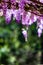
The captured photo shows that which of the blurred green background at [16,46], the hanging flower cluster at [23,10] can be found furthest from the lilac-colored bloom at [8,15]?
the blurred green background at [16,46]

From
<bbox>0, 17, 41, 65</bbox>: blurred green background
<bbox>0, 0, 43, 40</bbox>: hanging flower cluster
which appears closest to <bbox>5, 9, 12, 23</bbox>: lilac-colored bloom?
<bbox>0, 0, 43, 40</bbox>: hanging flower cluster

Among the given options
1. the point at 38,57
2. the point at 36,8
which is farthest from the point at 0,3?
the point at 38,57

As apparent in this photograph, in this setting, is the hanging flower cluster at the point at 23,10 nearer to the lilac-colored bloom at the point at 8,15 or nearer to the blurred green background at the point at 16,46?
the lilac-colored bloom at the point at 8,15

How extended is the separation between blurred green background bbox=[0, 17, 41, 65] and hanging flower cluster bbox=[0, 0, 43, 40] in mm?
968

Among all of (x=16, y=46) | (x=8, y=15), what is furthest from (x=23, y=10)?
(x=16, y=46)

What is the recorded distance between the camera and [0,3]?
3.49 ft

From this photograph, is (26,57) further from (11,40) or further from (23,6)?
(23,6)

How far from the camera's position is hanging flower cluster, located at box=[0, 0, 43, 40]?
1056mm

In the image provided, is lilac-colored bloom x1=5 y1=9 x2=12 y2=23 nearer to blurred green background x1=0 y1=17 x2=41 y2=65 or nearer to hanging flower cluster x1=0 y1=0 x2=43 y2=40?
hanging flower cluster x1=0 y1=0 x2=43 y2=40

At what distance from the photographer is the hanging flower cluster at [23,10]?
3.46 ft

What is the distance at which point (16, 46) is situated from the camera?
220 centimetres

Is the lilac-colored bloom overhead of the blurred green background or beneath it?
overhead

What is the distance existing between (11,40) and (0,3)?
1137 mm

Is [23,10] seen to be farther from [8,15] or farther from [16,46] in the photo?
[16,46]
